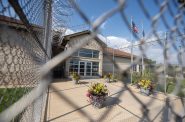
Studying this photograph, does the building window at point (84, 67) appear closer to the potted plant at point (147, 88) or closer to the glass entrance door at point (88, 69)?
the glass entrance door at point (88, 69)

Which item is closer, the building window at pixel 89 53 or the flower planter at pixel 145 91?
the flower planter at pixel 145 91

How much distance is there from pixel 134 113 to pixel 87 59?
15018mm

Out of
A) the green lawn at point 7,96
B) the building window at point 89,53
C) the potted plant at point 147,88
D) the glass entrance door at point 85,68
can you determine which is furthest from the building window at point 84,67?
the green lawn at point 7,96

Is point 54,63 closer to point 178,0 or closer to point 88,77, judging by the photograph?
point 178,0

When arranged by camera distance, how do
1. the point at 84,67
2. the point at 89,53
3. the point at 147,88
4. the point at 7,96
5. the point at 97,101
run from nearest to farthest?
the point at 7,96 → the point at 97,101 → the point at 147,88 → the point at 84,67 → the point at 89,53

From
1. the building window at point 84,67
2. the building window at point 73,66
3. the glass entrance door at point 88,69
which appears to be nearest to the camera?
the building window at point 73,66

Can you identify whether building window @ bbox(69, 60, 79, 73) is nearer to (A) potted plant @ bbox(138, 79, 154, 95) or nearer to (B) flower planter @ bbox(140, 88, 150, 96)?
(A) potted plant @ bbox(138, 79, 154, 95)

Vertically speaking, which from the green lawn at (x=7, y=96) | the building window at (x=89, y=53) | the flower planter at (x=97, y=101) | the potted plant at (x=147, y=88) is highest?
the building window at (x=89, y=53)

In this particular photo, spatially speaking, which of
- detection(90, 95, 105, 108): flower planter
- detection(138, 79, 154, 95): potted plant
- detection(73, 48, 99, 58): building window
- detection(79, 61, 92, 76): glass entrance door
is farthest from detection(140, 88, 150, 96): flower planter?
detection(73, 48, 99, 58): building window

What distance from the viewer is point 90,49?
2109 centimetres

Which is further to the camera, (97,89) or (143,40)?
(97,89)

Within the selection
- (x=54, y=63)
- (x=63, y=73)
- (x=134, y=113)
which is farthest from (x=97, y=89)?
(x=63, y=73)

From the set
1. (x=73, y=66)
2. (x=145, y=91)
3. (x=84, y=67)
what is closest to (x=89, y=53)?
(x=84, y=67)

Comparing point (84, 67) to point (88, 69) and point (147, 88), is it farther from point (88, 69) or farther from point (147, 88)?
point (147, 88)
